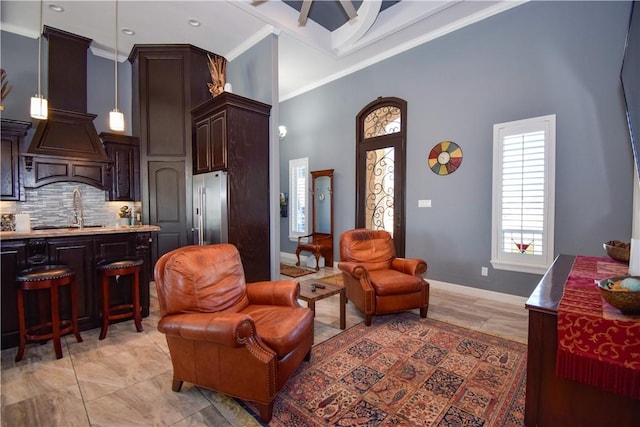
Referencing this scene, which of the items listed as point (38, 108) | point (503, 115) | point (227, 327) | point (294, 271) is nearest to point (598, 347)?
point (227, 327)

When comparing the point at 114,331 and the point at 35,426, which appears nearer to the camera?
the point at 35,426

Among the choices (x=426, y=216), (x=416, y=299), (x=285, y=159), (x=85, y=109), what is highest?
(x=85, y=109)

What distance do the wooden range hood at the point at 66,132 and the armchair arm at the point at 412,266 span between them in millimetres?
4601

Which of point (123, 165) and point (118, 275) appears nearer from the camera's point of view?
point (118, 275)

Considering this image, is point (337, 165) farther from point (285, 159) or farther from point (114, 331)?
point (114, 331)

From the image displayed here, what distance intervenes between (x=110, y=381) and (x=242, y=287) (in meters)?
1.13

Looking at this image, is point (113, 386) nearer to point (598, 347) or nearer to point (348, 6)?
point (598, 347)

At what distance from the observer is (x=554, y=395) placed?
146 cm

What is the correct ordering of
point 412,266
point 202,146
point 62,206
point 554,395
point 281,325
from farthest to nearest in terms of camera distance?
1. point 62,206
2. point 202,146
3. point 412,266
4. point 281,325
5. point 554,395

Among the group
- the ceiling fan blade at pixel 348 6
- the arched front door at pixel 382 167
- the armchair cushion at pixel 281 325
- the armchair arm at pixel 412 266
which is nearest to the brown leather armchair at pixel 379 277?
the armchair arm at pixel 412 266

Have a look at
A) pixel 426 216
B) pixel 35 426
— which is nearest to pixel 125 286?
pixel 35 426

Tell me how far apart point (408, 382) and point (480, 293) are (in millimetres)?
2422

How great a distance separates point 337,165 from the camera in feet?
18.8

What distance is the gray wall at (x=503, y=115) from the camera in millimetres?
3078
